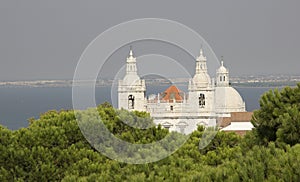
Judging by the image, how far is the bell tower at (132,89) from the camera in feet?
176

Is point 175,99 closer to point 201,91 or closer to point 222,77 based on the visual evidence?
point 201,91

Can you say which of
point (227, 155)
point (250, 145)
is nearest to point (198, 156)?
→ point (227, 155)

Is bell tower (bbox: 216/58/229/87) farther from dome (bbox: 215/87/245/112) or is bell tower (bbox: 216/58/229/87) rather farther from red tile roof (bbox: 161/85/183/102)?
red tile roof (bbox: 161/85/183/102)

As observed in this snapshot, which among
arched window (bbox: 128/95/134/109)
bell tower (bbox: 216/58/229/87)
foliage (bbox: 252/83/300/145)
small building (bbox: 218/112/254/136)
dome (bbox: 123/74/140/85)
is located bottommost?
foliage (bbox: 252/83/300/145)

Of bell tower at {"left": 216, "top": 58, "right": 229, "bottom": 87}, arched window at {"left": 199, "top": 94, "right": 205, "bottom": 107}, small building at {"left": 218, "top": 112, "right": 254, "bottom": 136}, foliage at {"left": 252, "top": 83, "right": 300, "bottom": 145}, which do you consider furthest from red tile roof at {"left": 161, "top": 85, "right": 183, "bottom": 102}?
foliage at {"left": 252, "top": 83, "right": 300, "bottom": 145}

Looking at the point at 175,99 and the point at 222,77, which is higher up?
the point at 222,77

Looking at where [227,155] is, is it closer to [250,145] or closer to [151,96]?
[250,145]

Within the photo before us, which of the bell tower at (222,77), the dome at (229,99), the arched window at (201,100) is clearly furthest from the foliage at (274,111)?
the bell tower at (222,77)

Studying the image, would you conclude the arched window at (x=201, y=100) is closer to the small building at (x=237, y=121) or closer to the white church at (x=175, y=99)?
the white church at (x=175, y=99)

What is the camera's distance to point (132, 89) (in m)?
56.1

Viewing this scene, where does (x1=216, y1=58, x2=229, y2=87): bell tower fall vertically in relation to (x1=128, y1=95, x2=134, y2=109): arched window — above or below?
above

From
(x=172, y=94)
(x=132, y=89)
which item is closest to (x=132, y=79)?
(x=132, y=89)

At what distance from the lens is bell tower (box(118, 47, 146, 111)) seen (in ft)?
176

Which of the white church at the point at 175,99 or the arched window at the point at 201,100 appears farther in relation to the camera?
the arched window at the point at 201,100
